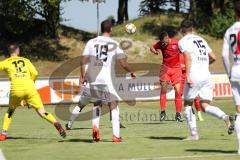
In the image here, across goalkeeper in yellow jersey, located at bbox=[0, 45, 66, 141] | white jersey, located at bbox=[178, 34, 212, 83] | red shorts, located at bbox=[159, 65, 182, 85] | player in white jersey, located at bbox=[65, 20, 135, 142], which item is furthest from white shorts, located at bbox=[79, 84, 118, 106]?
red shorts, located at bbox=[159, 65, 182, 85]

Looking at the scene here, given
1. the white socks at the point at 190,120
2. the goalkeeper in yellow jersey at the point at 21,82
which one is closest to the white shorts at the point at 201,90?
the white socks at the point at 190,120

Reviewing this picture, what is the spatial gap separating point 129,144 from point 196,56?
1.97 meters

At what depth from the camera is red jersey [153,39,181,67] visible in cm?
1580

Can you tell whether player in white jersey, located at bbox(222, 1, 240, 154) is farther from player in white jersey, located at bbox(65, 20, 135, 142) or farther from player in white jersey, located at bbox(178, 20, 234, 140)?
player in white jersey, located at bbox(65, 20, 135, 142)

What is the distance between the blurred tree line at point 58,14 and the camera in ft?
151

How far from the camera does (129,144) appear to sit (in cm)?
1101

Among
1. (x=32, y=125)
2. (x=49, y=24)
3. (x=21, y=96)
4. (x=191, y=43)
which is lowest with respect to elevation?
(x=32, y=125)

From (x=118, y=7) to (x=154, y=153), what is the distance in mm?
46761

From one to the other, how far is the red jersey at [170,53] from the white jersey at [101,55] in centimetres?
456

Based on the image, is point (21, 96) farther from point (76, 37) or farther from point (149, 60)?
point (76, 37)

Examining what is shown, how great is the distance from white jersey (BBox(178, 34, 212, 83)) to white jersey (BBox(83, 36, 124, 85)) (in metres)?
1.22

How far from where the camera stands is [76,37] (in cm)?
5012

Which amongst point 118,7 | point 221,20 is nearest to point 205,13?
point 221,20

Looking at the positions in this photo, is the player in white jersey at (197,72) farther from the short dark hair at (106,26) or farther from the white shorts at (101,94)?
the white shorts at (101,94)
